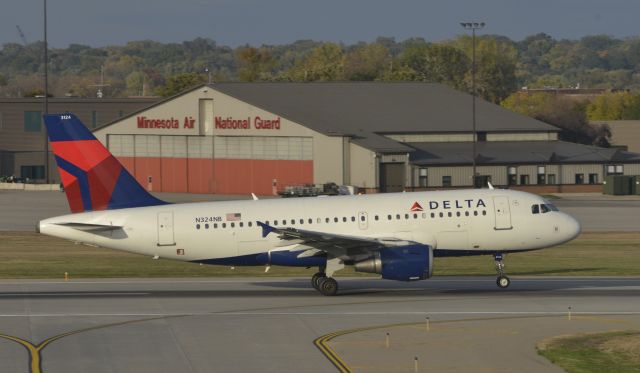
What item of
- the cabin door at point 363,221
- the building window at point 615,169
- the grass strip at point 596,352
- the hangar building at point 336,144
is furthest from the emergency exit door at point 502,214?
the building window at point 615,169

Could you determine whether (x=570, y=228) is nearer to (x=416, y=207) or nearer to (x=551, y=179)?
(x=416, y=207)

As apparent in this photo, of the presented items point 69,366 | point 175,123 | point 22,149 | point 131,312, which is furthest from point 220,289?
point 22,149

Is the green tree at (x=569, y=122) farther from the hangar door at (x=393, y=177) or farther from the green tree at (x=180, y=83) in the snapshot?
the green tree at (x=180, y=83)

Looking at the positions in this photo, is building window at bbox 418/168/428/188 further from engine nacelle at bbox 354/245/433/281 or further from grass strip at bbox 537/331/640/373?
grass strip at bbox 537/331/640/373

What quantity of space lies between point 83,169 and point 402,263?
1239cm

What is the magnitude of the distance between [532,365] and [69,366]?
12.1m

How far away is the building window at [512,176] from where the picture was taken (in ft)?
378

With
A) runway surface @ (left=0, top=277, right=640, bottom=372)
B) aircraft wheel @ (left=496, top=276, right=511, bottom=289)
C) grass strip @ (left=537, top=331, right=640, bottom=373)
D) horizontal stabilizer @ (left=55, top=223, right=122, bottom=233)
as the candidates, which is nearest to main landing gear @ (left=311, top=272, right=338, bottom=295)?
runway surface @ (left=0, top=277, right=640, bottom=372)

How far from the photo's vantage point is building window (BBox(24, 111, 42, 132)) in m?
148

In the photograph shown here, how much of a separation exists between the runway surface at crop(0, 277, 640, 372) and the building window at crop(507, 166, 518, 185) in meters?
64.2

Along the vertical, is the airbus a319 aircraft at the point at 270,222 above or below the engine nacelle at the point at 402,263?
above

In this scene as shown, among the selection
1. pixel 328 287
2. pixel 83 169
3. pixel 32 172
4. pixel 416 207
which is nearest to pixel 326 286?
pixel 328 287

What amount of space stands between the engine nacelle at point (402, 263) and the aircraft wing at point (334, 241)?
0.39 m

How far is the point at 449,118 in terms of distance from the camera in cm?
12269
